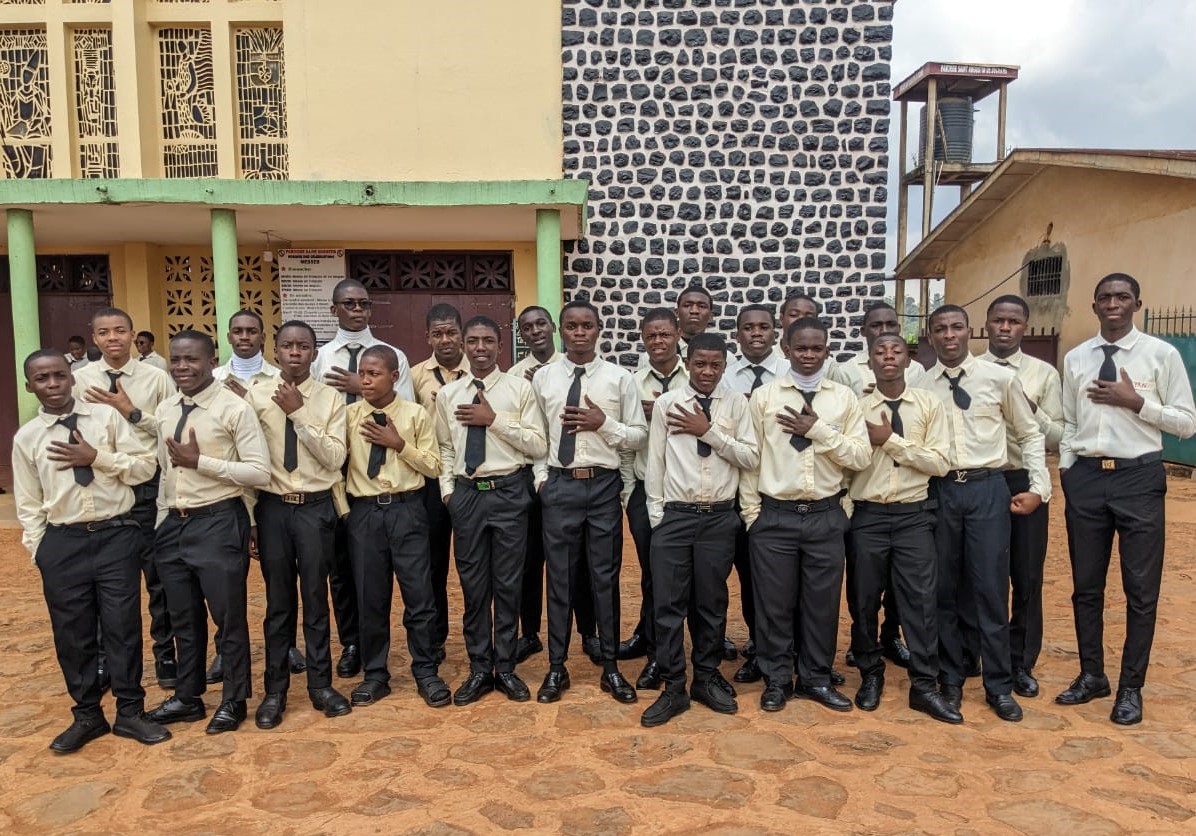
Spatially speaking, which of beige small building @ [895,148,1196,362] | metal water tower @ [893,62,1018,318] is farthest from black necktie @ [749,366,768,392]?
metal water tower @ [893,62,1018,318]

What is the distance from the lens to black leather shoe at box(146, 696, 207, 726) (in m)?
3.82

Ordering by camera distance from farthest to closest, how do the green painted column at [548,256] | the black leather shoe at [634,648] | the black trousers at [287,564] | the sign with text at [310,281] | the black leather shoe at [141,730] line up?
the sign with text at [310,281], the green painted column at [548,256], the black leather shoe at [634,648], the black trousers at [287,564], the black leather shoe at [141,730]

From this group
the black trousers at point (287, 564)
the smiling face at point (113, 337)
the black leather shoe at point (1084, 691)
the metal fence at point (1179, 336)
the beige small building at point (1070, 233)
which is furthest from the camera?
the beige small building at point (1070, 233)

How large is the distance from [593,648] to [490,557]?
0.89m

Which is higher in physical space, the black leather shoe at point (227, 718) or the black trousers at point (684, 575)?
the black trousers at point (684, 575)

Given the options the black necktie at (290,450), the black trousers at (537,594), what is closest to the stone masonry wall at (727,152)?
the black trousers at (537,594)

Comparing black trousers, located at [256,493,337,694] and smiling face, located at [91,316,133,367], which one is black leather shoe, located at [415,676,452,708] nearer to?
black trousers, located at [256,493,337,694]

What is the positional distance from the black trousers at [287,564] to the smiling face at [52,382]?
901 mm

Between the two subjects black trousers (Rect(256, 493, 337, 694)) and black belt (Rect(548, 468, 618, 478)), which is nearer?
black trousers (Rect(256, 493, 337, 694))

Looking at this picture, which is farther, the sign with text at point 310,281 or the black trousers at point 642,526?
the sign with text at point 310,281

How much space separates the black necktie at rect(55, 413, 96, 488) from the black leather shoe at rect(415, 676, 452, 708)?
1.70 meters

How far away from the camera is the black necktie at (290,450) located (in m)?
3.86

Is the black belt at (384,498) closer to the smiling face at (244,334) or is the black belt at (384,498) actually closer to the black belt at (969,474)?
the smiling face at (244,334)

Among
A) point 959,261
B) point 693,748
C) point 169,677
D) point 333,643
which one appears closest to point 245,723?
point 169,677
